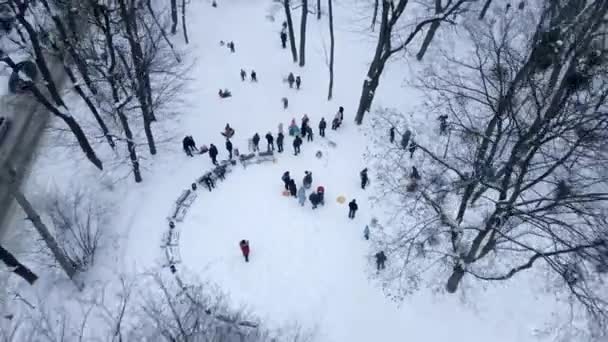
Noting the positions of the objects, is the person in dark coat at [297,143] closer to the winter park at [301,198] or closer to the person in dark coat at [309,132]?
the winter park at [301,198]

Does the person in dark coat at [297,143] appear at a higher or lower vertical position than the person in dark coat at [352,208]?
higher

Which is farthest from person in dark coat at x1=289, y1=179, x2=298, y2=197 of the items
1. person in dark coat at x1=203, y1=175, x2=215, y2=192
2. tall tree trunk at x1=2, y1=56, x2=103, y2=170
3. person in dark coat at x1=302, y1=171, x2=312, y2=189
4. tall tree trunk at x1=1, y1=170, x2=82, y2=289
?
tall tree trunk at x1=2, y1=56, x2=103, y2=170

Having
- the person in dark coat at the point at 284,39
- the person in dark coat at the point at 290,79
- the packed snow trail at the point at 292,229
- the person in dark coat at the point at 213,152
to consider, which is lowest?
the packed snow trail at the point at 292,229

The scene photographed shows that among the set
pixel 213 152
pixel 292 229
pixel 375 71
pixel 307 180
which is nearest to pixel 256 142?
pixel 213 152

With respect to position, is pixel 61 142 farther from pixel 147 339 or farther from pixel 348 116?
pixel 348 116

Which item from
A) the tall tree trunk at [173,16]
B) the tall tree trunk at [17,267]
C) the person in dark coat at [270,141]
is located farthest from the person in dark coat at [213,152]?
the tall tree trunk at [173,16]

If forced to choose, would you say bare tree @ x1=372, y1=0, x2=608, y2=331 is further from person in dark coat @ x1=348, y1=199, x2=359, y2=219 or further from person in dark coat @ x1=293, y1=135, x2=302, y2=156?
person in dark coat @ x1=293, y1=135, x2=302, y2=156
